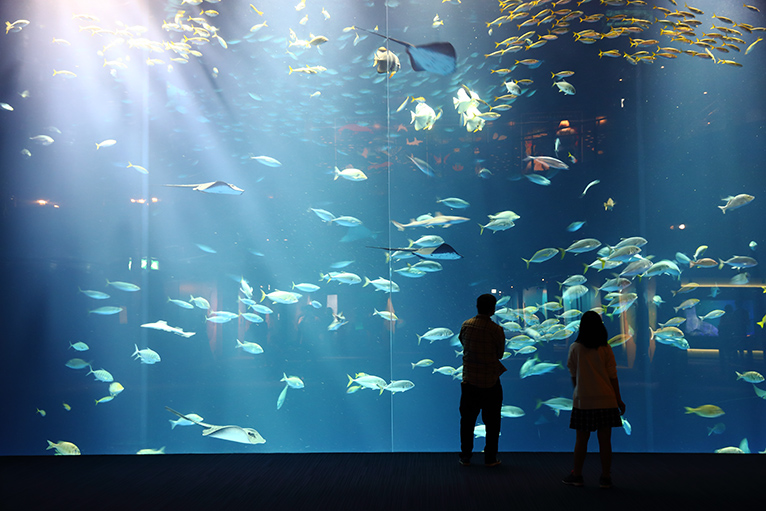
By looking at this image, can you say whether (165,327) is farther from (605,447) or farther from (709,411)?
(709,411)

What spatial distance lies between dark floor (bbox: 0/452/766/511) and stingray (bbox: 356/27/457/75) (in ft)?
13.5

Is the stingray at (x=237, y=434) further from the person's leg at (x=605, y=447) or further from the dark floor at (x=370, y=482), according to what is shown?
the person's leg at (x=605, y=447)

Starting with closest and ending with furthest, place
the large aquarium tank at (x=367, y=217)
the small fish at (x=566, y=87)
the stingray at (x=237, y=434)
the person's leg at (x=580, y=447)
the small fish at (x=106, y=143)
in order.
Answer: the person's leg at (x=580, y=447)
the stingray at (x=237, y=434)
the large aquarium tank at (x=367, y=217)
the small fish at (x=566, y=87)
the small fish at (x=106, y=143)

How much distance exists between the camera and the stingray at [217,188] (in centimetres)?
513

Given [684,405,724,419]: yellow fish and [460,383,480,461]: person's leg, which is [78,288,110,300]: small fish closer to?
[460,383,480,461]: person's leg

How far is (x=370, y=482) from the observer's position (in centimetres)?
378

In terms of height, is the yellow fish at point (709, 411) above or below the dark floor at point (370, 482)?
above

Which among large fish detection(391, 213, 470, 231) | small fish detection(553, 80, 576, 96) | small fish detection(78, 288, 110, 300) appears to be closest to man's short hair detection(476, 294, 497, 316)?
large fish detection(391, 213, 470, 231)

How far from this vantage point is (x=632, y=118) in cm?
509

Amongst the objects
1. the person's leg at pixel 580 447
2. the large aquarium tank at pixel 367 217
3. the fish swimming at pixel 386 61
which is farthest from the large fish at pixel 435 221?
the person's leg at pixel 580 447

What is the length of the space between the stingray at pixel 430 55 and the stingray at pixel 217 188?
7.61 ft

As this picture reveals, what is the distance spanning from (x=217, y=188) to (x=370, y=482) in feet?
11.3

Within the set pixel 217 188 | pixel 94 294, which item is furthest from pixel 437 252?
pixel 94 294

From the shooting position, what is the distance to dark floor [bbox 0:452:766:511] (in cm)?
329
